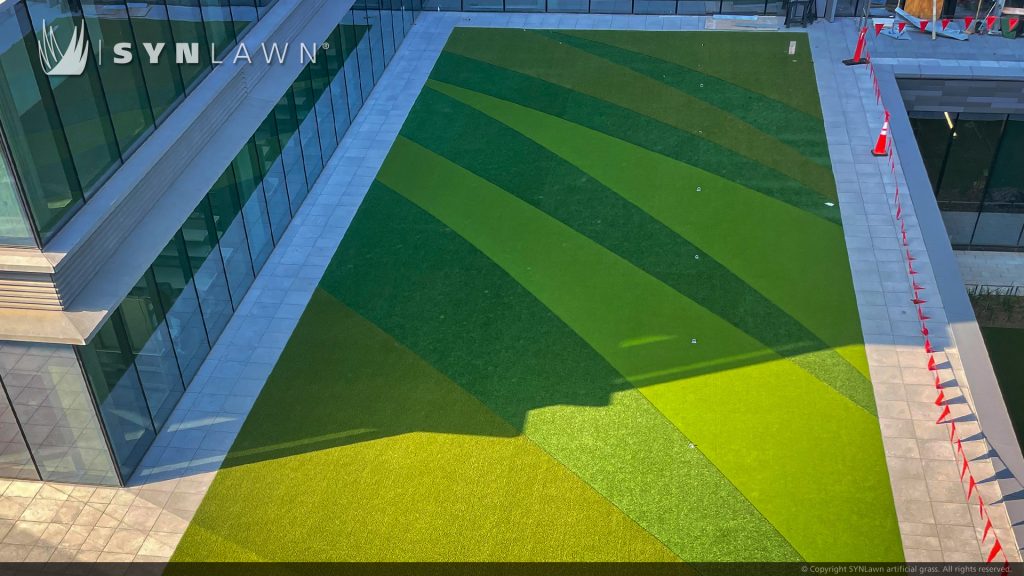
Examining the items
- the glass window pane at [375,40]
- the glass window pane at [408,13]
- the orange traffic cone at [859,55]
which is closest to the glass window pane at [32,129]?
the glass window pane at [375,40]

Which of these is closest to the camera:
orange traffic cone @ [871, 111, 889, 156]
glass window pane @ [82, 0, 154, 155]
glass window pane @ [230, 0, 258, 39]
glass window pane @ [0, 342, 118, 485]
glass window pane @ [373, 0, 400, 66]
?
glass window pane @ [0, 342, 118, 485]

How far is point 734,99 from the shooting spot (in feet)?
83.4

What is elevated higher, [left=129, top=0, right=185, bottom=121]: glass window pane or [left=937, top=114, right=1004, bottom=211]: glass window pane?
[left=129, top=0, right=185, bottom=121]: glass window pane

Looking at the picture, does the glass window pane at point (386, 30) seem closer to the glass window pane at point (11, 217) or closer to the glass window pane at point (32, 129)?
the glass window pane at point (32, 129)

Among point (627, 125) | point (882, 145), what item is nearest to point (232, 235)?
point (627, 125)

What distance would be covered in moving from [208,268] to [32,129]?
5161mm

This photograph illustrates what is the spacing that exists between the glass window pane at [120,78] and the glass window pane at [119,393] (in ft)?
9.14

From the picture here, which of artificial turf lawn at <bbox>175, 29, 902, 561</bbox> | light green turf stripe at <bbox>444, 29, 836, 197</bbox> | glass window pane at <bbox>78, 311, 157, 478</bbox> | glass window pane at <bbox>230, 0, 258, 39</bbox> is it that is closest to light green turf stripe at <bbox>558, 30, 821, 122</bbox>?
artificial turf lawn at <bbox>175, 29, 902, 561</bbox>

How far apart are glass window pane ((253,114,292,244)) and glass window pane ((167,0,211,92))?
2.11 meters

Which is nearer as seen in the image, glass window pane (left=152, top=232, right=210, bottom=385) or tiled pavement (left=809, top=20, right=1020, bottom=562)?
tiled pavement (left=809, top=20, right=1020, bottom=562)

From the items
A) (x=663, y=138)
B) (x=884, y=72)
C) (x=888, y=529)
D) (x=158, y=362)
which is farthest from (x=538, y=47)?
(x=888, y=529)

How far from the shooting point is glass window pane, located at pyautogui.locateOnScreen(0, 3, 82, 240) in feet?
39.1

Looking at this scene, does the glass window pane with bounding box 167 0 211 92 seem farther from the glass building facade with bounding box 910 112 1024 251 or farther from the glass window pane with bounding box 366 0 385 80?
the glass building facade with bounding box 910 112 1024 251

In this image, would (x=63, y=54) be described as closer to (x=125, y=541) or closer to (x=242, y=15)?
(x=242, y=15)
